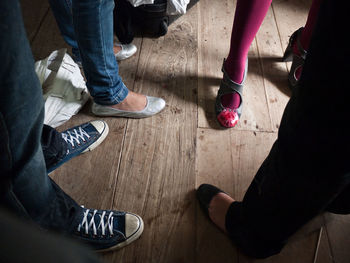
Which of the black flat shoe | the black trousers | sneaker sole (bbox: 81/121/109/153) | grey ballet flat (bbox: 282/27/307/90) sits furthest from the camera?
grey ballet flat (bbox: 282/27/307/90)

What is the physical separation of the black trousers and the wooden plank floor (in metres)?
0.27

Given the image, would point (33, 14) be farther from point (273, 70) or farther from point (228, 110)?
point (273, 70)

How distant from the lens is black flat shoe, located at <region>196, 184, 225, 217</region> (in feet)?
2.56

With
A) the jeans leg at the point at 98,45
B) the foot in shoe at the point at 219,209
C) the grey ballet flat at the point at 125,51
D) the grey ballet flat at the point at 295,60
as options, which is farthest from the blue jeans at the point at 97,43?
the grey ballet flat at the point at 295,60

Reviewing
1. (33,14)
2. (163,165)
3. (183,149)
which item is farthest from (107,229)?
(33,14)

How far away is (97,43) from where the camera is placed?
744mm

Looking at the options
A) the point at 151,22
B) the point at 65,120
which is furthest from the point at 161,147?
the point at 151,22

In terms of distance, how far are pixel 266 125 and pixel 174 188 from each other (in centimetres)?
50

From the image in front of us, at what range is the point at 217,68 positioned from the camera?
1236 mm

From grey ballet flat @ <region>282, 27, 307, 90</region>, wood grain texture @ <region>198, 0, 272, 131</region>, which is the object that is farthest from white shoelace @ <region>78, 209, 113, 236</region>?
grey ballet flat @ <region>282, 27, 307, 90</region>

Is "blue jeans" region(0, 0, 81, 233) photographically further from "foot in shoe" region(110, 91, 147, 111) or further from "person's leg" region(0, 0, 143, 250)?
"foot in shoe" region(110, 91, 147, 111)

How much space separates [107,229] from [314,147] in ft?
1.90

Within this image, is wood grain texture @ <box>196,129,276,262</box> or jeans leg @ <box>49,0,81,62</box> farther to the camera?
jeans leg @ <box>49,0,81,62</box>

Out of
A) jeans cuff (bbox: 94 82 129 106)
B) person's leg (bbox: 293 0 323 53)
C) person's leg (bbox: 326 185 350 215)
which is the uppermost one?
person's leg (bbox: 293 0 323 53)
